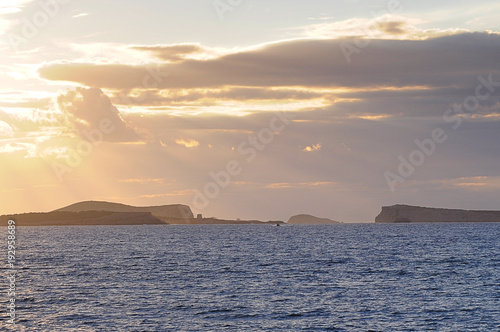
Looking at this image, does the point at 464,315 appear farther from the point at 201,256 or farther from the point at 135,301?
the point at 201,256

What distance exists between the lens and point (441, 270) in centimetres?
9869

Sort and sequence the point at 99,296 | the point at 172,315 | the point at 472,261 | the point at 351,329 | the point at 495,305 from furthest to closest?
1. the point at 472,261
2. the point at 99,296
3. the point at 495,305
4. the point at 172,315
5. the point at 351,329

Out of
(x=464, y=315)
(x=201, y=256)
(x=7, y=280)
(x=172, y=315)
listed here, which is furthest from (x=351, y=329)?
Result: (x=201, y=256)

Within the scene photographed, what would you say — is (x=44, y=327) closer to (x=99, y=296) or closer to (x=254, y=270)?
(x=99, y=296)

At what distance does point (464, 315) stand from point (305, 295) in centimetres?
1902

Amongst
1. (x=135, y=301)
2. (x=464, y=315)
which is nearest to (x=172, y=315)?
(x=135, y=301)

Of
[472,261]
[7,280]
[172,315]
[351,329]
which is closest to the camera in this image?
[351,329]

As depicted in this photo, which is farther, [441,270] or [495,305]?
[441,270]

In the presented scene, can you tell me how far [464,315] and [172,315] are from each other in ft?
95.8

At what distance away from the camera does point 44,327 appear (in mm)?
52344
